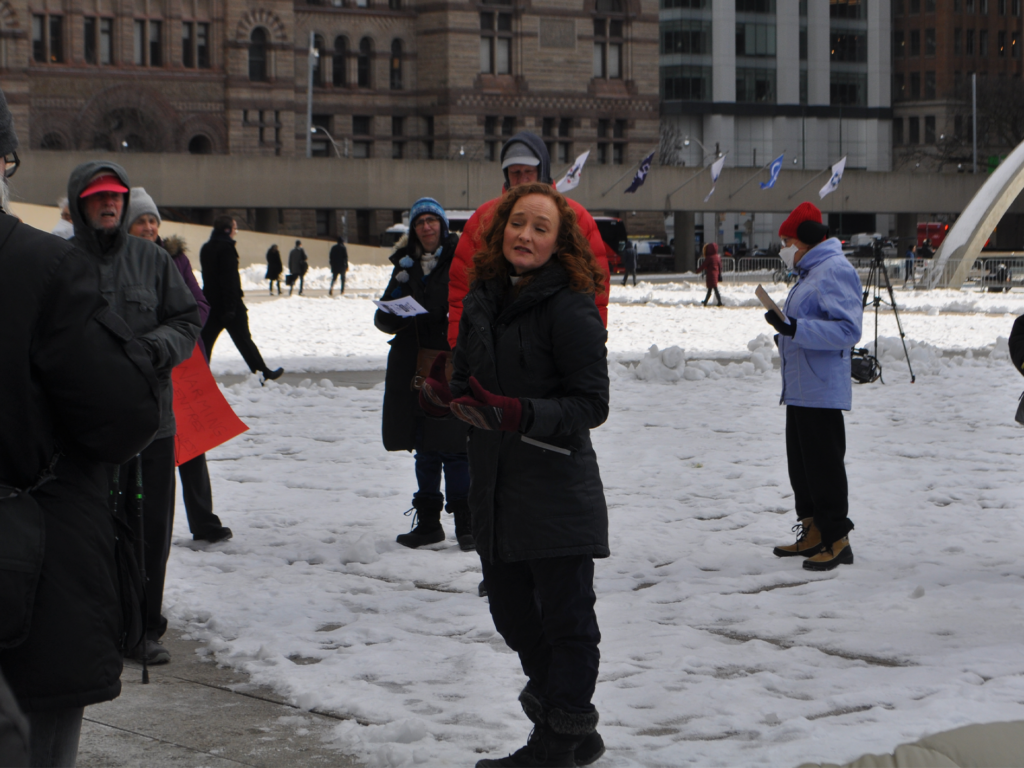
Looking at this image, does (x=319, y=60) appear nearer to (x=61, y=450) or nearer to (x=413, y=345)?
(x=413, y=345)

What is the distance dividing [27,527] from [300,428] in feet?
30.8

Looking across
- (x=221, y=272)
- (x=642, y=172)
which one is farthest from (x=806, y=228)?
(x=642, y=172)

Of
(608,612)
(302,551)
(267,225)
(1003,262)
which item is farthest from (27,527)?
(267,225)

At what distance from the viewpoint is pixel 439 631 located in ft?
18.5

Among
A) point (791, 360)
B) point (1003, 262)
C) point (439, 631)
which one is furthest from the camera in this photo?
point (1003, 262)

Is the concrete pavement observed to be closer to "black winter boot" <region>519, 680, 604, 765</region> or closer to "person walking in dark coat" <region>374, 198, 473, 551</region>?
"black winter boot" <region>519, 680, 604, 765</region>

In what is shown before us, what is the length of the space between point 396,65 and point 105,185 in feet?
238

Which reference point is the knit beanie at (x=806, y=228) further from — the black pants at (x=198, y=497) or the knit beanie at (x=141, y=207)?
the black pants at (x=198, y=497)

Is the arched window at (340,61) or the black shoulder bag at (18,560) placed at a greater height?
the arched window at (340,61)

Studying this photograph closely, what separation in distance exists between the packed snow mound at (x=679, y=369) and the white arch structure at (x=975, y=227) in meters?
25.6

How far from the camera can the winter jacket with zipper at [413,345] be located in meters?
7.09

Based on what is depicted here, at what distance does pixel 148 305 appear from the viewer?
17.0 feet

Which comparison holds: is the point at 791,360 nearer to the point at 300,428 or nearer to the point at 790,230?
the point at 790,230

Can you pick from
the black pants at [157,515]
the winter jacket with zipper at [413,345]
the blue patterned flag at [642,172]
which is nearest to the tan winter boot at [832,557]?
the winter jacket with zipper at [413,345]
